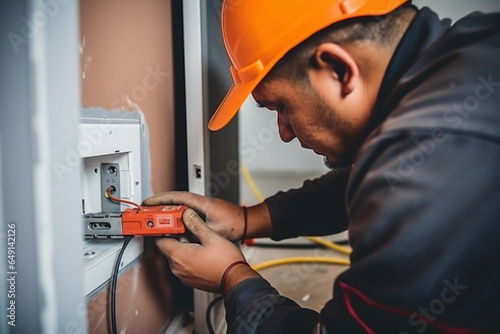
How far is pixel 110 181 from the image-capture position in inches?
24.0

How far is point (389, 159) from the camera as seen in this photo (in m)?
0.37

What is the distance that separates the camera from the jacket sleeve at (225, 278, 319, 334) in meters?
0.48

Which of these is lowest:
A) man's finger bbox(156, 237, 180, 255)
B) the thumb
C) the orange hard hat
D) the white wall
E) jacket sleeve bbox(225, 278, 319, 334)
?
jacket sleeve bbox(225, 278, 319, 334)

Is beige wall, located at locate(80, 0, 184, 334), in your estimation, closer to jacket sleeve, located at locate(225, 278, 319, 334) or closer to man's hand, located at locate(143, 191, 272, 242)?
man's hand, located at locate(143, 191, 272, 242)

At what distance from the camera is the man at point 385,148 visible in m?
0.35

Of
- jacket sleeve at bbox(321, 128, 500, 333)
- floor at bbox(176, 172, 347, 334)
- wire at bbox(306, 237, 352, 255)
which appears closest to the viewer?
jacket sleeve at bbox(321, 128, 500, 333)

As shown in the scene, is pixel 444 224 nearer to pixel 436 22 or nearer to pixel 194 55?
pixel 436 22

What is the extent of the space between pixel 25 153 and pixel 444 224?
1.26 ft

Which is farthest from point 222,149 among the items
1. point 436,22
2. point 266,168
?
point 266,168

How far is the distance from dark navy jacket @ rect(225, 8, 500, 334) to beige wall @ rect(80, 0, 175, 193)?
0.39 m

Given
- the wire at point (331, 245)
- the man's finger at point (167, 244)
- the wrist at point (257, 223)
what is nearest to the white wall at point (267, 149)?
the wire at point (331, 245)

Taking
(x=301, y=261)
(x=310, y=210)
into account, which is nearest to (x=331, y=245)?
(x=301, y=261)

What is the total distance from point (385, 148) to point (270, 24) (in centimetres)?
24

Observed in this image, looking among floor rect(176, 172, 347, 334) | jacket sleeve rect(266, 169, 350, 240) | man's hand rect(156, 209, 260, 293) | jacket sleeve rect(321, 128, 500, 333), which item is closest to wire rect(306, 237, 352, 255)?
floor rect(176, 172, 347, 334)
